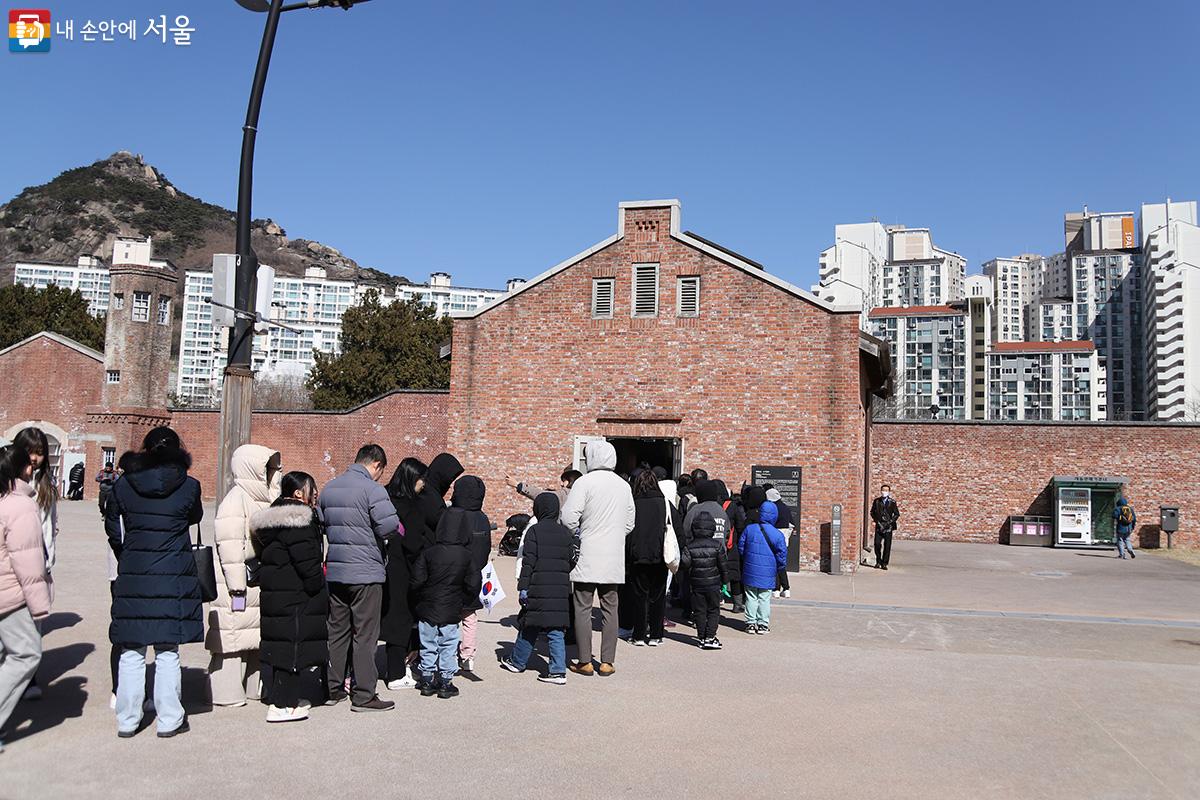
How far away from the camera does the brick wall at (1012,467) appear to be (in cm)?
2600

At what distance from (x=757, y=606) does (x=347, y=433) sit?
871 inches

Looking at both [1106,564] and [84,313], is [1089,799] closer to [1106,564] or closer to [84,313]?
[1106,564]

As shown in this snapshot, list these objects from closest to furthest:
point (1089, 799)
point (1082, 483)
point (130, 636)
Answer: point (1089, 799), point (130, 636), point (1082, 483)

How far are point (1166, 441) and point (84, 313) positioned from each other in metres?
52.8

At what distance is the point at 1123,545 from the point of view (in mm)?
23938

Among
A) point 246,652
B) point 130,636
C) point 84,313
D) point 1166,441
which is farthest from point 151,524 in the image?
point 84,313

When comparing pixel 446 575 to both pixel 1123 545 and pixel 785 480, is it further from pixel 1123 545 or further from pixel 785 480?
pixel 1123 545

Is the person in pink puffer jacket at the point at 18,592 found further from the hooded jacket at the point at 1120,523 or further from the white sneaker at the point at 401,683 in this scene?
the hooded jacket at the point at 1120,523

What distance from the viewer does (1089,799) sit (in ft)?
17.6

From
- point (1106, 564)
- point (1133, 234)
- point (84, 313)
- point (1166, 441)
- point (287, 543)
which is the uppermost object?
point (1133, 234)

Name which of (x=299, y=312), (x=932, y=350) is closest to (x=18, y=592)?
(x=932, y=350)

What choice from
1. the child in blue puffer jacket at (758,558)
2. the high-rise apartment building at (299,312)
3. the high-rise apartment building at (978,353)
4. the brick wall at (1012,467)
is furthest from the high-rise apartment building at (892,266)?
the child in blue puffer jacket at (758,558)

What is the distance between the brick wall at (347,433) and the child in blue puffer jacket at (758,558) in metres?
19.1

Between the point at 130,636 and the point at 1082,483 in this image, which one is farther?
the point at 1082,483
